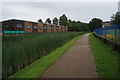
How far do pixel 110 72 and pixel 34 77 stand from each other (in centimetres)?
250

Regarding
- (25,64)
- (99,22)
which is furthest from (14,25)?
(99,22)

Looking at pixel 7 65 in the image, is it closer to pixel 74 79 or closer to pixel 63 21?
pixel 74 79

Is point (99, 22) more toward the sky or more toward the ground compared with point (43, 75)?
more toward the sky

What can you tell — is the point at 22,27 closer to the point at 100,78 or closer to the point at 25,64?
the point at 25,64

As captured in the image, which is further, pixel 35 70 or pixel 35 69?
pixel 35 69

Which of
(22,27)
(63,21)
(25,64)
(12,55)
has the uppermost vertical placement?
(63,21)

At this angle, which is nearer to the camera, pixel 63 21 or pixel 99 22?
pixel 63 21

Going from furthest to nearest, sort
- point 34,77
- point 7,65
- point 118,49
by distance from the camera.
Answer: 1. point 118,49
2. point 7,65
3. point 34,77

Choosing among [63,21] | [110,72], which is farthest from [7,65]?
[63,21]

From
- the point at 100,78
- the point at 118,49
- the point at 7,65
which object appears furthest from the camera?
the point at 118,49

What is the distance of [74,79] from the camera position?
311cm

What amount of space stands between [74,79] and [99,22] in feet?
291

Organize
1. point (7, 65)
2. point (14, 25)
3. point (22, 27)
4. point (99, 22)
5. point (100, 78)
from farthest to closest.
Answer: point (99, 22) → point (22, 27) → point (14, 25) → point (7, 65) → point (100, 78)

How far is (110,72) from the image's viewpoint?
3424 millimetres
